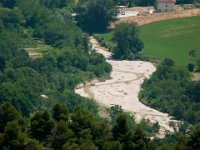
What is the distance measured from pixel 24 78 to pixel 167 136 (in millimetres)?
18159

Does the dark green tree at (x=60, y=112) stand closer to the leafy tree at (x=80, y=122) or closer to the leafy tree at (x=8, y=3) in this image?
the leafy tree at (x=80, y=122)

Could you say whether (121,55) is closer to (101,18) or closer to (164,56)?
(164,56)

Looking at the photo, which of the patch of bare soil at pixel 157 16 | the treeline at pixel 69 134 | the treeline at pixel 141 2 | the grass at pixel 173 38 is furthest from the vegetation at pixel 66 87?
the treeline at pixel 141 2

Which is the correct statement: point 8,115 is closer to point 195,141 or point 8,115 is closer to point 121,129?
point 121,129

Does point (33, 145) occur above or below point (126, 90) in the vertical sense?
above

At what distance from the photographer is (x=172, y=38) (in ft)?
304

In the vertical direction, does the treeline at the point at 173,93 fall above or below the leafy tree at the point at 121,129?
below

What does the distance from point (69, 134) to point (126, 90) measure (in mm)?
38139

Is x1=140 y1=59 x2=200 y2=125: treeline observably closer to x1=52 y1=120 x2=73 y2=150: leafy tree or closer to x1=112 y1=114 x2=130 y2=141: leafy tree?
x1=112 y1=114 x2=130 y2=141: leafy tree

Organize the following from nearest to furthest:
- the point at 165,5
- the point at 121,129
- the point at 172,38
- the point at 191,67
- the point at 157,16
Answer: the point at 121,129
the point at 191,67
the point at 172,38
the point at 157,16
the point at 165,5

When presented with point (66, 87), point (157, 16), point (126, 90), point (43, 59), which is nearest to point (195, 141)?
point (66, 87)

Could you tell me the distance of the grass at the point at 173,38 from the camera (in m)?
87.7

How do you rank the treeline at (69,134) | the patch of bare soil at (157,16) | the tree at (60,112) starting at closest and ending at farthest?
the treeline at (69,134)
the tree at (60,112)
the patch of bare soil at (157,16)

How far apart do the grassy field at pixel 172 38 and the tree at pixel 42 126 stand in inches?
1764
